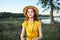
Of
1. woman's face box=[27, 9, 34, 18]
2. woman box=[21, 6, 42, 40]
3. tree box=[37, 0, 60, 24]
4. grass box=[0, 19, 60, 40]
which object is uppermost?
tree box=[37, 0, 60, 24]

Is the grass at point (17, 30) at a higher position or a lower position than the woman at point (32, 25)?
lower

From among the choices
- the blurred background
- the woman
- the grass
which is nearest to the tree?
the blurred background

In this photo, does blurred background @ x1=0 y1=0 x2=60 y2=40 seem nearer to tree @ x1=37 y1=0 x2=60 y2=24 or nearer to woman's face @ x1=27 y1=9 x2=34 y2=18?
tree @ x1=37 y1=0 x2=60 y2=24

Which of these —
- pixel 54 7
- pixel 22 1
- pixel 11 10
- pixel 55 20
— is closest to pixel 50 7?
pixel 54 7

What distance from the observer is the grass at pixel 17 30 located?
1.99 m

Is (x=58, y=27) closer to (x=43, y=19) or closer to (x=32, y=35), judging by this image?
(x=43, y=19)

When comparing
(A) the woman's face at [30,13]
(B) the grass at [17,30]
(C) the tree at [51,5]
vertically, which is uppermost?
(C) the tree at [51,5]

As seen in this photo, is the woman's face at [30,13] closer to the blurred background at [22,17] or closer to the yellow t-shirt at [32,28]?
the yellow t-shirt at [32,28]

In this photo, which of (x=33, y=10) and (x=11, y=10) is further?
(x=11, y=10)

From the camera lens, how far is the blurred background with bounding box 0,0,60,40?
78.6 inches

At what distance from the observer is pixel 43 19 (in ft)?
→ 6.53

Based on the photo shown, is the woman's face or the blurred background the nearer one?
the woman's face

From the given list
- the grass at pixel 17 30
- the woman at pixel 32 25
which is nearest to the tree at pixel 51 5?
the grass at pixel 17 30

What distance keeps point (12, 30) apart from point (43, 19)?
1.44ft
